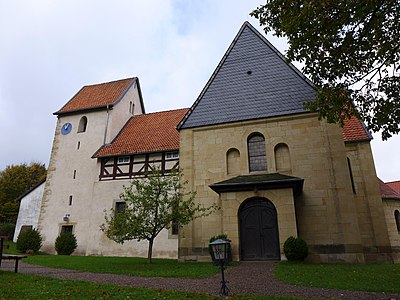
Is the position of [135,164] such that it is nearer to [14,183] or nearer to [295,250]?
[295,250]

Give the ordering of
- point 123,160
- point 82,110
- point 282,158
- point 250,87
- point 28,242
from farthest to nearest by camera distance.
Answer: point 82,110, point 123,160, point 28,242, point 250,87, point 282,158

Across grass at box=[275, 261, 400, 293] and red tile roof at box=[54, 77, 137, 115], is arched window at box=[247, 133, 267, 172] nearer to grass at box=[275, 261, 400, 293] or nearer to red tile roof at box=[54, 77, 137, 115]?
grass at box=[275, 261, 400, 293]

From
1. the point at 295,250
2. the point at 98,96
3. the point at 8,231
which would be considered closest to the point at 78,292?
the point at 295,250

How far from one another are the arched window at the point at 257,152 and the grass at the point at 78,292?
960cm

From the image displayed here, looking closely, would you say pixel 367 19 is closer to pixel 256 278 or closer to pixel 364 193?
pixel 256 278

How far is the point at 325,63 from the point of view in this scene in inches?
351

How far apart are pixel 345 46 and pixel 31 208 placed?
28952 millimetres

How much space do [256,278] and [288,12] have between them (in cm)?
737

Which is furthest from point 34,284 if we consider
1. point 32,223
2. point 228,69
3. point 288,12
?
point 32,223

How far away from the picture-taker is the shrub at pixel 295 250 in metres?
12.1

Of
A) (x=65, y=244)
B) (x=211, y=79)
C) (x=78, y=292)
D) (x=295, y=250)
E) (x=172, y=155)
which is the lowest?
(x=78, y=292)

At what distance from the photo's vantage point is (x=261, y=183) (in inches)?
532

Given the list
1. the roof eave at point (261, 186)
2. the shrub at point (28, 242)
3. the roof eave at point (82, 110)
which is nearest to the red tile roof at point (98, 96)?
the roof eave at point (82, 110)

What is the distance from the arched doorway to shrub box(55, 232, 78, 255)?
13.3 metres
